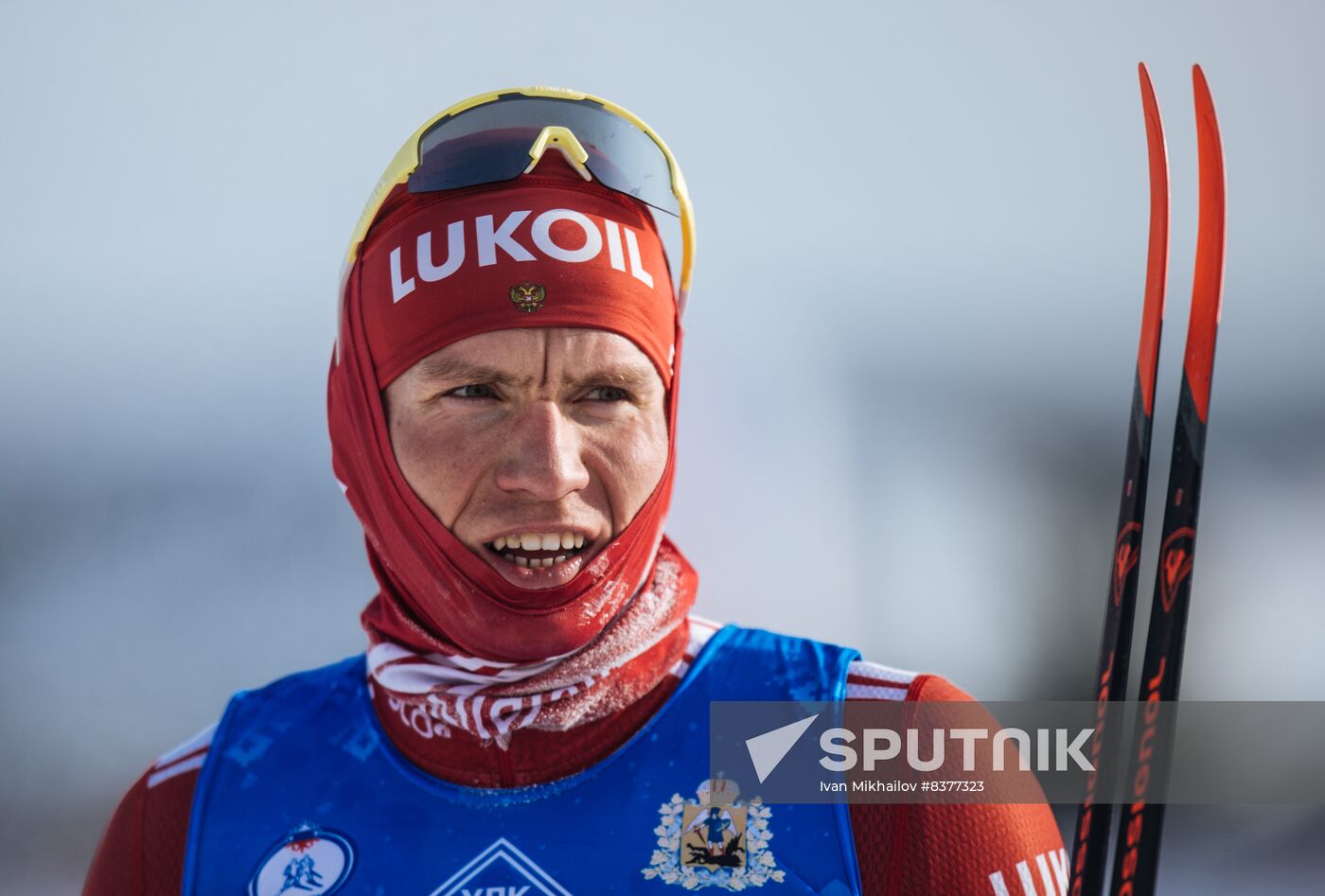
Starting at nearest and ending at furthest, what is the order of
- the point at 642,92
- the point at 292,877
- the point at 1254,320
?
the point at 292,877, the point at 642,92, the point at 1254,320

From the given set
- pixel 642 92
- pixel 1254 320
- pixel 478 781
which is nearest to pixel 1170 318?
pixel 1254 320

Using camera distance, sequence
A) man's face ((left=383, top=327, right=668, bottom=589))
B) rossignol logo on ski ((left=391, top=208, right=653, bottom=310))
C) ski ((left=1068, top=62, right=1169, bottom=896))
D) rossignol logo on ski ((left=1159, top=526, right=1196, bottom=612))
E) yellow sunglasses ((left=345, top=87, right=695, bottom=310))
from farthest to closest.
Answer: yellow sunglasses ((left=345, top=87, right=695, bottom=310)) → rossignol logo on ski ((left=391, top=208, right=653, bottom=310)) → man's face ((left=383, top=327, right=668, bottom=589)) → ski ((left=1068, top=62, right=1169, bottom=896)) → rossignol logo on ski ((left=1159, top=526, right=1196, bottom=612))

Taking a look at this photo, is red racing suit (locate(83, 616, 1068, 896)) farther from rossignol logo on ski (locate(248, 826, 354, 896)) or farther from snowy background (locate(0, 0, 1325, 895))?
snowy background (locate(0, 0, 1325, 895))

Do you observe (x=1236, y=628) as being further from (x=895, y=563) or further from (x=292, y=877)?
(x=292, y=877)

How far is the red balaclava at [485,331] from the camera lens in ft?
5.81

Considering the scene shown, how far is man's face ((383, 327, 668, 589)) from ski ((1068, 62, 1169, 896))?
744 millimetres

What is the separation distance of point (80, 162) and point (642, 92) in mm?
1485

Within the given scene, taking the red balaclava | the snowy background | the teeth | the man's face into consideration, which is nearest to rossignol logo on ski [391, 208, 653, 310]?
the red balaclava

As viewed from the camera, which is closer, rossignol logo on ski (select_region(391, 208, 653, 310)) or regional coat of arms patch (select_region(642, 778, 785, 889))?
regional coat of arms patch (select_region(642, 778, 785, 889))

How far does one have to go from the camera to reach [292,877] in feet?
5.79

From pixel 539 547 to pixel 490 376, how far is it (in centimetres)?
29

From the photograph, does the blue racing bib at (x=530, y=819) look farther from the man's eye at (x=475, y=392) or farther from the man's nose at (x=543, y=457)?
the man's eye at (x=475, y=392)

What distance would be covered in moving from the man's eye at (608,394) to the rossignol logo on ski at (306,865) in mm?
825

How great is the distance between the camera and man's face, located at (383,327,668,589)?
1.73 metres
